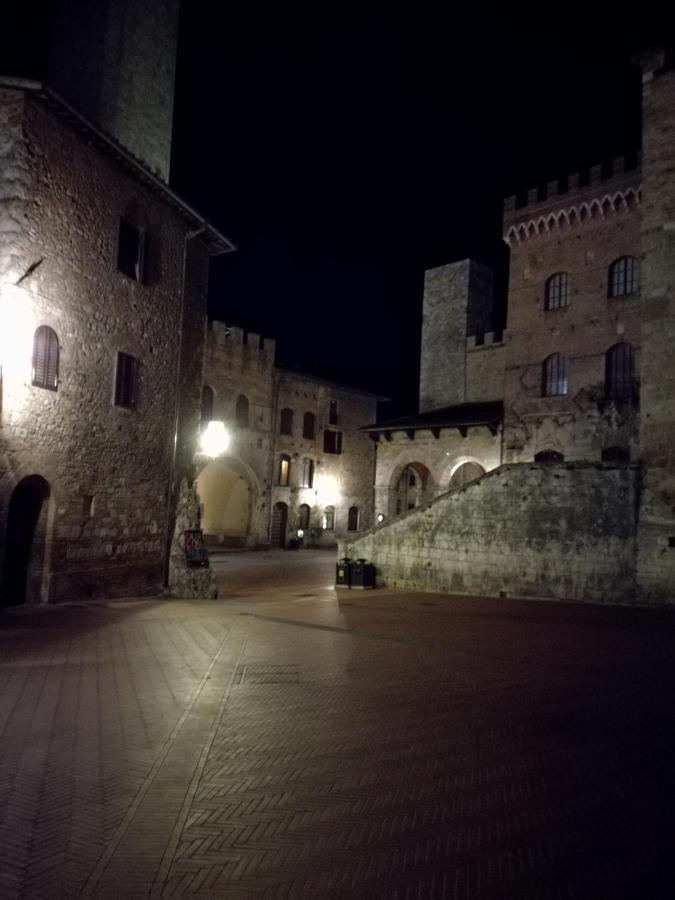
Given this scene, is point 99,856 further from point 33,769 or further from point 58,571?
point 58,571

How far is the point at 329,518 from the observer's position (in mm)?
38906

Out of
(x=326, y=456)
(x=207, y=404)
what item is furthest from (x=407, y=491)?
(x=207, y=404)

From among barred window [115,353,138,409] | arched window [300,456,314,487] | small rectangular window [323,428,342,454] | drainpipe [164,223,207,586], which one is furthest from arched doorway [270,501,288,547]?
barred window [115,353,138,409]

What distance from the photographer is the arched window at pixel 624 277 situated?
2472 centimetres

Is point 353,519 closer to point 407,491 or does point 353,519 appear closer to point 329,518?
point 329,518

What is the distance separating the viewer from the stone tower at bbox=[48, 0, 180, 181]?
16.3 metres

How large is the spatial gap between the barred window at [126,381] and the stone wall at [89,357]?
19cm

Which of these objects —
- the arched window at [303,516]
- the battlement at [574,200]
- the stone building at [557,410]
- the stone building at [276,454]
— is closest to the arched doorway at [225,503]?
the stone building at [276,454]

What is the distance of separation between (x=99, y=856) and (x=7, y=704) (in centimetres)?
353

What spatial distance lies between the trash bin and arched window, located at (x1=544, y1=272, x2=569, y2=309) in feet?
45.6

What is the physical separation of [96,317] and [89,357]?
0.93 metres

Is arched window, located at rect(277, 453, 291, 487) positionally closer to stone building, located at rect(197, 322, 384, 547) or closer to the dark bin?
stone building, located at rect(197, 322, 384, 547)

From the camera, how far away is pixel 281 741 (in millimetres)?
6512

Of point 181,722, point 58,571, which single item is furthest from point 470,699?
point 58,571
